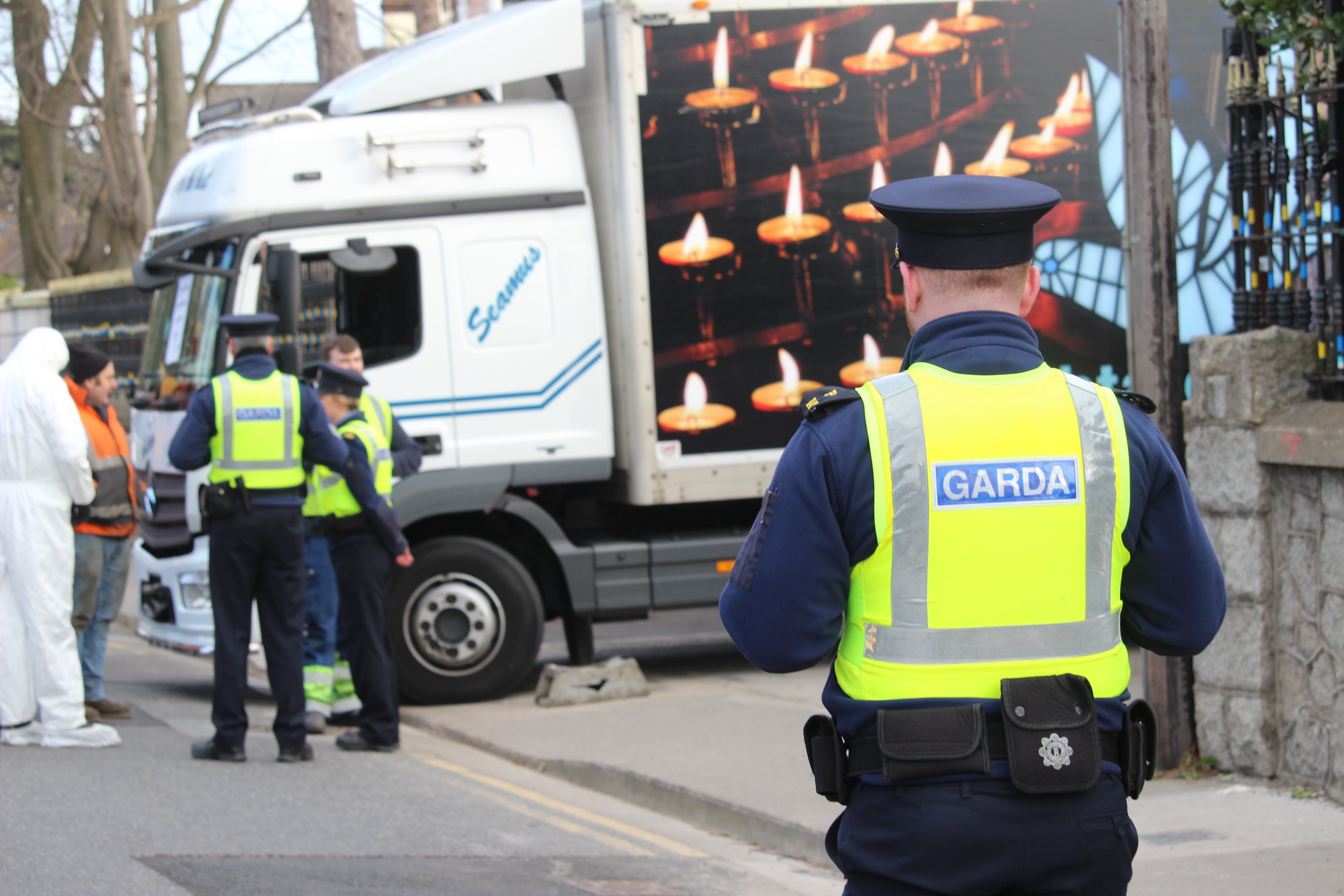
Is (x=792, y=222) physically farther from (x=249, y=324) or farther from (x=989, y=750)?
(x=989, y=750)

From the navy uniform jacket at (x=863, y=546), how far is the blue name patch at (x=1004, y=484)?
0.12 meters

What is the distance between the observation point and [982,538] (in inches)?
91.7

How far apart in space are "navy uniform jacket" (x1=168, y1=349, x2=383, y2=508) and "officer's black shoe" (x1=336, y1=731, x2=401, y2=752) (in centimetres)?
113

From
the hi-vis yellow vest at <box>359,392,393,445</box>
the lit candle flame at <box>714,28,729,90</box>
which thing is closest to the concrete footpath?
the hi-vis yellow vest at <box>359,392,393,445</box>

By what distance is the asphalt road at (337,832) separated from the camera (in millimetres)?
5016

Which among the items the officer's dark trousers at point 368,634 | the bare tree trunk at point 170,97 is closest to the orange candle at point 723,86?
the officer's dark trousers at point 368,634

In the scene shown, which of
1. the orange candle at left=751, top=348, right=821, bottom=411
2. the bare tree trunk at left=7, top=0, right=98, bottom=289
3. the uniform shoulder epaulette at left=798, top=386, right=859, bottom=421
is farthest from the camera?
the bare tree trunk at left=7, top=0, right=98, bottom=289

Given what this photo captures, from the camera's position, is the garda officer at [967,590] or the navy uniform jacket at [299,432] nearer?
the garda officer at [967,590]

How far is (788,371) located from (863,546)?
6.05m

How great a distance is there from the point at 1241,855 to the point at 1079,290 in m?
4.39

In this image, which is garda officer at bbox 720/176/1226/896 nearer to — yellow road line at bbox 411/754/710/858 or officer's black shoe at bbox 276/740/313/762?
yellow road line at bbox 411/754/710/858

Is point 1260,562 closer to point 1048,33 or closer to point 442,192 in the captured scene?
point 1048,33

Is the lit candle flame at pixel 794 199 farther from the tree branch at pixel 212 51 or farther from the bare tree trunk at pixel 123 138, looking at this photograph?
the tree branch at pixel 212 51

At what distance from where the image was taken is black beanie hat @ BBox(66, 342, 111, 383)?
758cm
